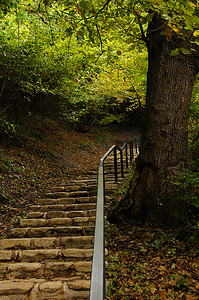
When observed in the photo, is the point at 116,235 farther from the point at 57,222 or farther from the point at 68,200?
the point at 68,200

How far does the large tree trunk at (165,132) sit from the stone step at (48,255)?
3.34 ft

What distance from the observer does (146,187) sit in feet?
11.0

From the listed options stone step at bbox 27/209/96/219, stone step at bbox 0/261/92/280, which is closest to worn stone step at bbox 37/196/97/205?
stone step at bbox 27/209/96/219

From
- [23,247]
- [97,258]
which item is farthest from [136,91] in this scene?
[97,258]

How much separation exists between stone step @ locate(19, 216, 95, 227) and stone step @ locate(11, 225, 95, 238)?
23cm

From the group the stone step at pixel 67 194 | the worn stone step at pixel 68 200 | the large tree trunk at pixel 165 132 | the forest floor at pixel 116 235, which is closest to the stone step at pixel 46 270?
the forest floor at pixel 116 235

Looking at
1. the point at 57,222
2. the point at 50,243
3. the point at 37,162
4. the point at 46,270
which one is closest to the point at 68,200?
the point at 57,222

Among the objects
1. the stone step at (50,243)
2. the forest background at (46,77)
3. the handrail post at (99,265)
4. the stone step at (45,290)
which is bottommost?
the stone step at (50,243)

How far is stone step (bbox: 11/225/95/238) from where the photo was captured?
3375 mm

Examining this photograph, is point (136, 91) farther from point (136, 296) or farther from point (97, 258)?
point (97, 258)

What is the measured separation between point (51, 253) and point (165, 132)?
2.26 metres

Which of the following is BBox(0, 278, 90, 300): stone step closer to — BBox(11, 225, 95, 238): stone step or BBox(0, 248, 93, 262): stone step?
BBox(0, 248, 93, 262): stone step

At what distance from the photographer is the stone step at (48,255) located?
9.17ft

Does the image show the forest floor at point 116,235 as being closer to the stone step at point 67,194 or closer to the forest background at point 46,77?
the forest background at point 46,77
